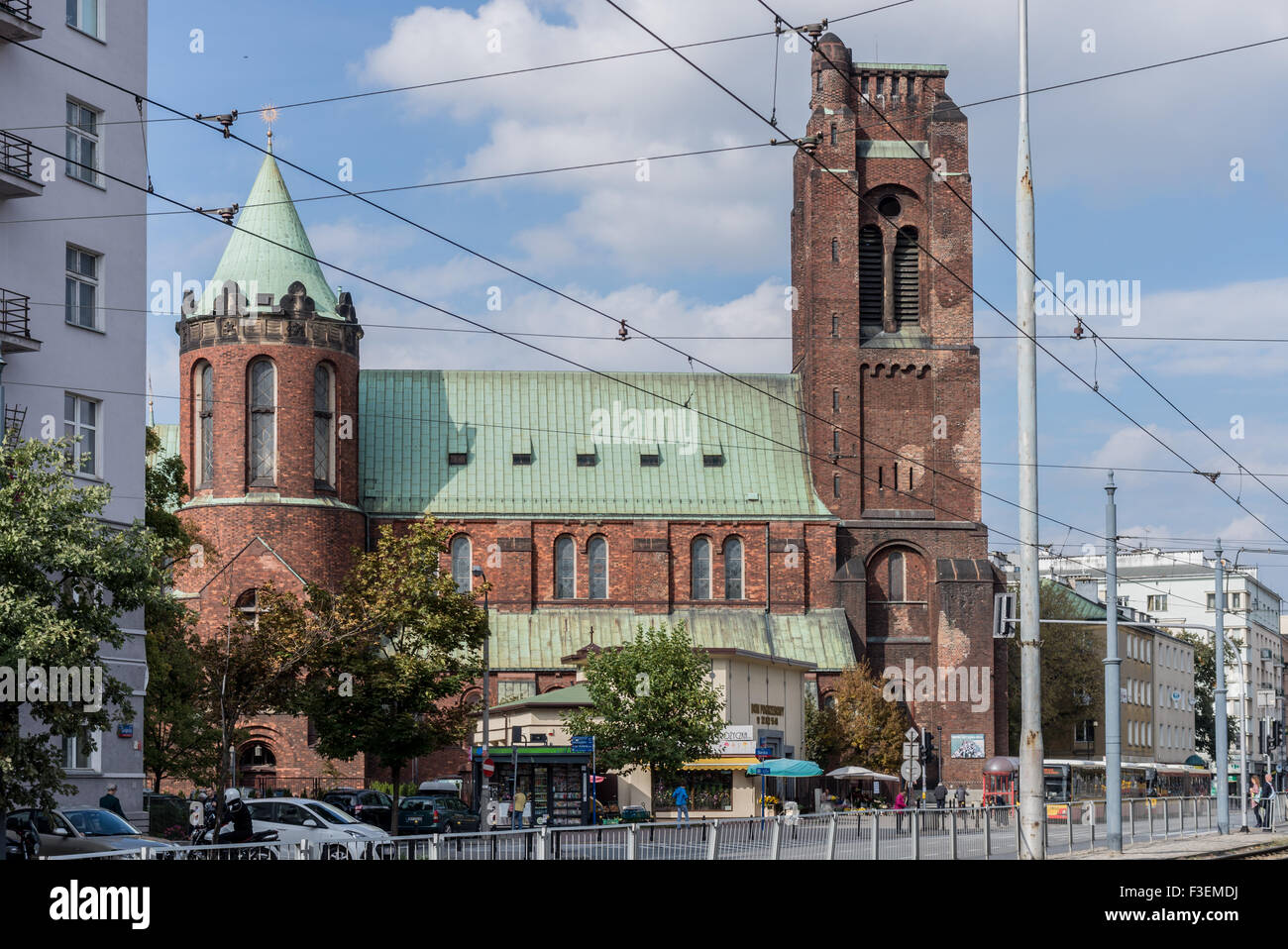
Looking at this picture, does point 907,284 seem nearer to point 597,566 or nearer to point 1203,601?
point 597,566

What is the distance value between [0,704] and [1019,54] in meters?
17.1

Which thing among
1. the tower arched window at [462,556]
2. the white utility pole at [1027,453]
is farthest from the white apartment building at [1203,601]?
the white utility pole at [1027,453]

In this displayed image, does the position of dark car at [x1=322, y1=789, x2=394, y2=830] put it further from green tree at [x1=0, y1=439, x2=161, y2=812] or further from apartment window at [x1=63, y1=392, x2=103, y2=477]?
green tree at [x1=0, y1=439, x2=161, y2=812]

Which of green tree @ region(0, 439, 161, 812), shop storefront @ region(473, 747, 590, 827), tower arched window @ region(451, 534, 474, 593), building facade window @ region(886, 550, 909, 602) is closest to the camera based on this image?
green tree @ region(0, 439, 161, 812)

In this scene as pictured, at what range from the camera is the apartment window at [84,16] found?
3124cm

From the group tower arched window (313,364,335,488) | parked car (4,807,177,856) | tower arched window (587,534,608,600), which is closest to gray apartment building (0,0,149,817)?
parked car (4,807,177,856)

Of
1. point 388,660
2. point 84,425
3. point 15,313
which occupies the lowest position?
point 388,660

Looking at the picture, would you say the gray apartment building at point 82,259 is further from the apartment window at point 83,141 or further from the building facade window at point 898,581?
the building facade window at point 898,581

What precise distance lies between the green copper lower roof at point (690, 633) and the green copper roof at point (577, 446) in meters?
4.24

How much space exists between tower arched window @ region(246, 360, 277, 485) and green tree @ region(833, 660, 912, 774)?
23.5 meters

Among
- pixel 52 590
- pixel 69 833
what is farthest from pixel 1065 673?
pixel 52 590

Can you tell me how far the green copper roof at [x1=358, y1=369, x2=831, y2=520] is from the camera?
68688 millimetres

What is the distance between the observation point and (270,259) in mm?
64250

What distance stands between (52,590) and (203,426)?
138 ft
